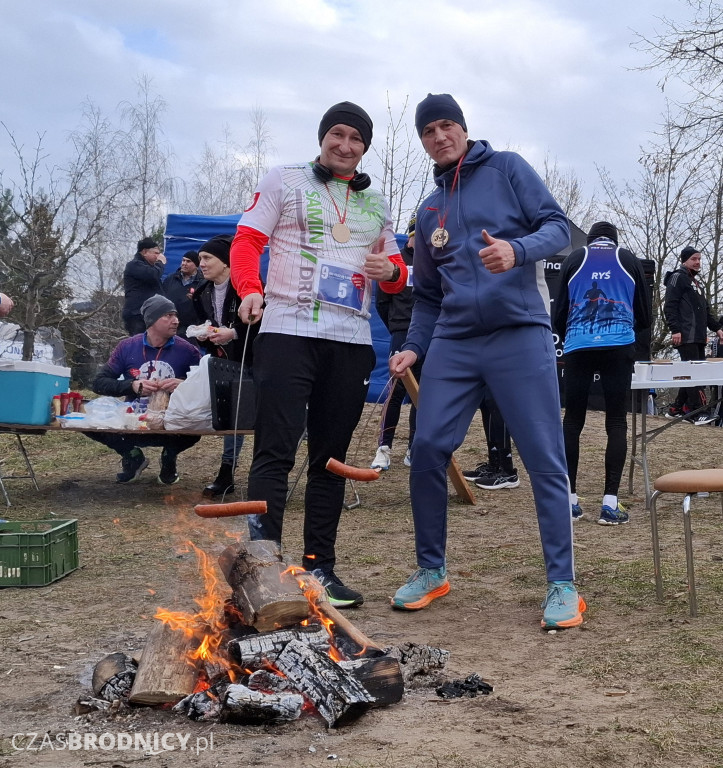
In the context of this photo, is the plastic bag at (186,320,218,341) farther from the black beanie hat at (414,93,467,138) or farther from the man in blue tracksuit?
the black beanie hat at (414,93,467,138)

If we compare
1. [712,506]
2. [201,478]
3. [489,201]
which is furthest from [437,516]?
[201,478]

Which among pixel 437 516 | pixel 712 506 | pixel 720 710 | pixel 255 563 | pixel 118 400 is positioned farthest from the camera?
pixel 118 400

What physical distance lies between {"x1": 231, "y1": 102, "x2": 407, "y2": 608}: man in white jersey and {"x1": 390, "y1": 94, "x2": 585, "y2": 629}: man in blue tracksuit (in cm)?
26

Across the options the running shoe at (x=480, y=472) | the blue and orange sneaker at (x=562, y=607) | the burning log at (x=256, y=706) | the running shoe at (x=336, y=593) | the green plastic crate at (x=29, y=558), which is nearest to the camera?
the burning log at (x=256, y=706)

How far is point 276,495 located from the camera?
3.86m

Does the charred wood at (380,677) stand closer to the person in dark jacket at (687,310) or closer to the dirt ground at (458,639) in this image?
the dirt ground at (458,639)

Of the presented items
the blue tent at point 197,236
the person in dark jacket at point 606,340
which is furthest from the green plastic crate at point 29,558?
the blue tent at point 197,236

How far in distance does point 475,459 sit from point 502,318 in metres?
5.53

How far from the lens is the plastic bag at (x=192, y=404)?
685 centimetres

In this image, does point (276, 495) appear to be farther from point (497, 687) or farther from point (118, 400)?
point (118, 400)

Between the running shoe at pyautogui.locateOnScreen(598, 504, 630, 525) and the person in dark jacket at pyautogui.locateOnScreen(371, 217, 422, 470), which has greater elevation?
the person in dark jacket at pyautogui.locateOnScreen(371, 217, 422, 470)

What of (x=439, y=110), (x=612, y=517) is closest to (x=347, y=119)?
(x=439, y=110)

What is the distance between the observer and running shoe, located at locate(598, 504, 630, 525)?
6.16 m

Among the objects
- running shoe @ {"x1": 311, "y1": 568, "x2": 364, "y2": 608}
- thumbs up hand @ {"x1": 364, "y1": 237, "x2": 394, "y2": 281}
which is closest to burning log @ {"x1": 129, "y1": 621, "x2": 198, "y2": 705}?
running shoe @ {"x1": 311, "y1": 568, "x2": 364, "y2": 608}
